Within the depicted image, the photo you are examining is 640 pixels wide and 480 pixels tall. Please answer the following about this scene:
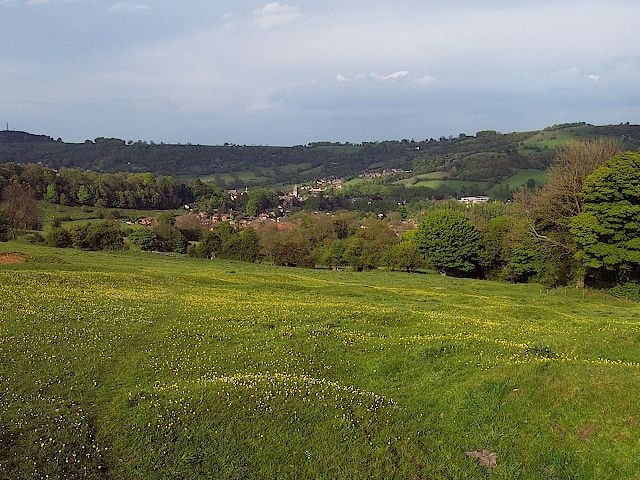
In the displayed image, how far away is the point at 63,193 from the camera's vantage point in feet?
573

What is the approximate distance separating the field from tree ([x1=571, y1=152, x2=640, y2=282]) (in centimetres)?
3422

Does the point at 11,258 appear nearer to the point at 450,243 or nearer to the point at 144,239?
the point at 450,243

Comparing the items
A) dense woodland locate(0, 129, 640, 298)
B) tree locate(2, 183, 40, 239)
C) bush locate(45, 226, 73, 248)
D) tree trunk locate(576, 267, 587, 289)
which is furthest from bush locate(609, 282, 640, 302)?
tree locate(2, 183, 40, 239)

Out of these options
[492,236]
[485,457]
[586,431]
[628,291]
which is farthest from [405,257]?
[485,457]

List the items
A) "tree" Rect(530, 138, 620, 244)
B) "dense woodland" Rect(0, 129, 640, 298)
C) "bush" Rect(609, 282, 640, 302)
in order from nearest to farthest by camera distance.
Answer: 1. "dense woodland" Rect(0, 129, 640, 298)
2. "bush" Rect(609, 282, 640, 302)
3. "tree" Rect(530, 138, 620, 244)

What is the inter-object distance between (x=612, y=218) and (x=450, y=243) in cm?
3560

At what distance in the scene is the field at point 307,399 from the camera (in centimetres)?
1202

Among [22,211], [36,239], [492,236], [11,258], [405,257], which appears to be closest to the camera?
[11,258]

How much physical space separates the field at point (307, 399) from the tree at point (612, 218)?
34216 mm

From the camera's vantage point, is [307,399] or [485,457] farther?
[307,399]

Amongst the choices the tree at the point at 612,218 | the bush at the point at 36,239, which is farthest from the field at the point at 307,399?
the bush at the point at 36,239

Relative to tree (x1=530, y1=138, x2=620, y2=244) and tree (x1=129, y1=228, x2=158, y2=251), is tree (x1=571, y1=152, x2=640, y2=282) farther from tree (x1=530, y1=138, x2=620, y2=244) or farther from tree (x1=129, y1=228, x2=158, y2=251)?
Result: tree (x1=129, y1=228, x2=158, y2=251)

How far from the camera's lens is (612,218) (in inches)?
2175

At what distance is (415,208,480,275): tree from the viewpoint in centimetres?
8950
